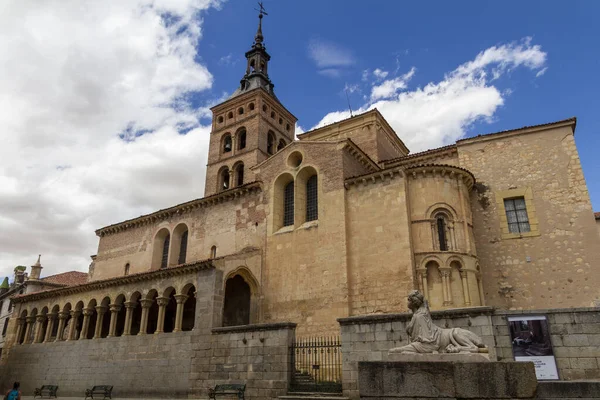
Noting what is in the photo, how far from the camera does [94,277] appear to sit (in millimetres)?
32062

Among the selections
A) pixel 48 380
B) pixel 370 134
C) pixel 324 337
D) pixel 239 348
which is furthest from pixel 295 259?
pixel 48 380

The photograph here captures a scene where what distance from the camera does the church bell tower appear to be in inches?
1501

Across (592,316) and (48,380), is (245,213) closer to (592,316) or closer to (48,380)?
(48,380)

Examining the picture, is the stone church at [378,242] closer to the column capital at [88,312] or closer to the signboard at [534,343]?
the column capital at [88,312]

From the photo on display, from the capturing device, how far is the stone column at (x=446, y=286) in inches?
695

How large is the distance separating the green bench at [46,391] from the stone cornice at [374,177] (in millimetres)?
17448

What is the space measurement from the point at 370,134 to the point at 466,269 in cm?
1285

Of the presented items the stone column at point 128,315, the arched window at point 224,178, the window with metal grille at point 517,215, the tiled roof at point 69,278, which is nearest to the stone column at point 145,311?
the stone column at point 128,315

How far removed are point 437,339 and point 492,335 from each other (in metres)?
5.01

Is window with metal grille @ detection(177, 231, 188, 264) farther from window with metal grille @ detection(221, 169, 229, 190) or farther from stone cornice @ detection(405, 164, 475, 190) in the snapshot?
stone cornice @ detection(405, 164, 475, 190)

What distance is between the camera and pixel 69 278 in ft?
133

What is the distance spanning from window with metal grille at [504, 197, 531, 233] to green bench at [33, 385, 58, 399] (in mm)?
23086

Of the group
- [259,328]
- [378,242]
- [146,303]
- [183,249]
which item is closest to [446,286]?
[378,242]

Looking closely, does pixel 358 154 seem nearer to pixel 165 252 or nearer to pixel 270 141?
pixel 165 252
